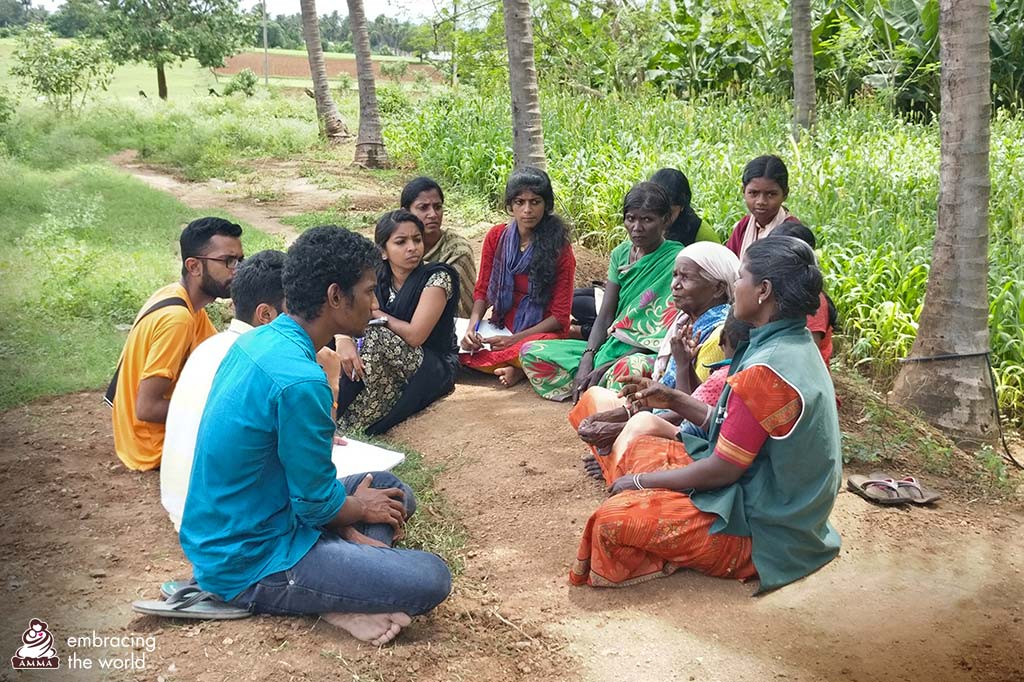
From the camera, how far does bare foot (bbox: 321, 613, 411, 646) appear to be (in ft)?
10.0

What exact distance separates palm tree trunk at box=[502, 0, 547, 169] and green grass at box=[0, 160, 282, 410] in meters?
2.45

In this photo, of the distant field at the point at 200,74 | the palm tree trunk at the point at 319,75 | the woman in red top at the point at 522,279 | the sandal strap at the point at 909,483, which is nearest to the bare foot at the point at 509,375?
the woman in red top at the point at 522,279

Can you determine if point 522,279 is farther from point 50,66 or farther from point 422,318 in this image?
point 50,66

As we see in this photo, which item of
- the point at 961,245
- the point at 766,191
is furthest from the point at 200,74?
the point at 961,245

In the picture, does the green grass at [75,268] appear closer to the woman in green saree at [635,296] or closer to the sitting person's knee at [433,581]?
the woman in green saree at [635,296]

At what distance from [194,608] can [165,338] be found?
1.50 metres

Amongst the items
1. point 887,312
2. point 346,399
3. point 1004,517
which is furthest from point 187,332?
point 887,312

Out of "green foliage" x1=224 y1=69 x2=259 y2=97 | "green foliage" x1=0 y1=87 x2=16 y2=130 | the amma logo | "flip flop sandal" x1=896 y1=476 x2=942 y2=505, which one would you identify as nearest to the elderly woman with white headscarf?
"flip flop sandal" x1=896 y1=476 x2=942 y2=505

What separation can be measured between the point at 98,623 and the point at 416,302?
8.58 ft

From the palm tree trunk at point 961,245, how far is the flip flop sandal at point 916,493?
3.39ft

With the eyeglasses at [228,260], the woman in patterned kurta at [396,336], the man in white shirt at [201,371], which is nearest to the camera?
the man in white shirt at [201,371]

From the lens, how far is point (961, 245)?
16.6 ft

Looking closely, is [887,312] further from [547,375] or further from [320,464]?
[320,464]

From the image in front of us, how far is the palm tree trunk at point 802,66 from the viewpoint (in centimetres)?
917
